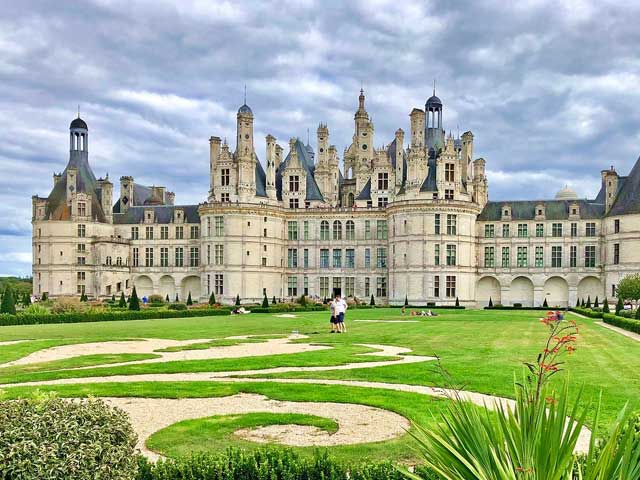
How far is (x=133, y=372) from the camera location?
1825cm

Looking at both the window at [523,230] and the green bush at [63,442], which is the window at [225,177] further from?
the green bush at [63,442]

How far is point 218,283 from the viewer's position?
69875 millimetres

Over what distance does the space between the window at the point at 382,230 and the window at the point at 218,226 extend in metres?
18.1

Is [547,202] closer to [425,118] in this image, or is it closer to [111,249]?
[425,118]

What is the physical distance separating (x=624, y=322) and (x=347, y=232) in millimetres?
41863

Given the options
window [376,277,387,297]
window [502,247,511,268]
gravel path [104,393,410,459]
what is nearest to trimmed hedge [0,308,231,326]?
window [376,277,387,297]

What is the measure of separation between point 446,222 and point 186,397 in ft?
180

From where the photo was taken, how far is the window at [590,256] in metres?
67.1

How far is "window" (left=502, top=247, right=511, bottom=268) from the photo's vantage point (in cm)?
7006

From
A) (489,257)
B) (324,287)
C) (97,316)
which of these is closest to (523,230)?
(489,257)

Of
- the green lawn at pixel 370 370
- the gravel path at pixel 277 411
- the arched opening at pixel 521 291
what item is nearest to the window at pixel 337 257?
the arched opening at pixel 521 291

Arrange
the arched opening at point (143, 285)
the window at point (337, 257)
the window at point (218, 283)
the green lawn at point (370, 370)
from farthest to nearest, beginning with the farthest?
1. the arched opening at point (143, 285)
2. the window at point (337, 257)
3. the window at point (218, 283)
4. the green lawn at point (370, 370)

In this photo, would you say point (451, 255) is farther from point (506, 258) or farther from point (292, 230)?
point (292, 230)

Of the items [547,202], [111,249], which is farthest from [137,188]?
[547,202]
